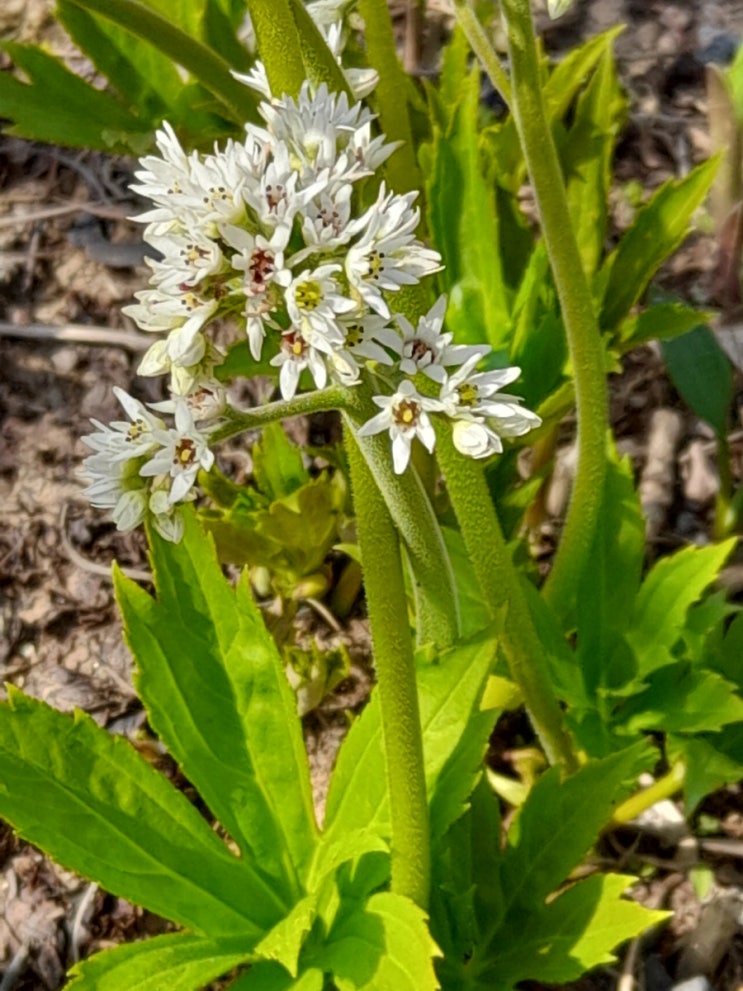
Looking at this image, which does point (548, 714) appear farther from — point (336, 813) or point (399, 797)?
point (399, 797)

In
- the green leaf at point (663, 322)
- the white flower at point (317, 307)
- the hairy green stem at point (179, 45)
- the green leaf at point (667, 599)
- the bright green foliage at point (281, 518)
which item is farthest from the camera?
the bright green foliage at point (281, 518)

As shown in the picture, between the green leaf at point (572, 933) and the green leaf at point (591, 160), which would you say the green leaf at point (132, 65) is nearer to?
the green leaf at point (591, 160)

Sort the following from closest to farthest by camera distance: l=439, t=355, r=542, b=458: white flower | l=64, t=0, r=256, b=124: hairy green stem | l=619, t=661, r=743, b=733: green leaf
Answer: l=439, t=355, r=542, b=458: white flower < l=64, t=0, r=256, b=124: hairy green stem < l=619, t=661, r=743, b=733: green leaf

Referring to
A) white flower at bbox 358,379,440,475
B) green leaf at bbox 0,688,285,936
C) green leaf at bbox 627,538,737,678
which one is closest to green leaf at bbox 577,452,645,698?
green leaf at bbox 627,538,737,678

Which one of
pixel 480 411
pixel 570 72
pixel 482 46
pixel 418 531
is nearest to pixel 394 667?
pixel 418 531

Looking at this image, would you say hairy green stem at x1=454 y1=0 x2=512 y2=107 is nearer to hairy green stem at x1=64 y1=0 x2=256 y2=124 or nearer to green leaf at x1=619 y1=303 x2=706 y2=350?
hairy green stem at x1=64 y1=0 x2=256 y2=124

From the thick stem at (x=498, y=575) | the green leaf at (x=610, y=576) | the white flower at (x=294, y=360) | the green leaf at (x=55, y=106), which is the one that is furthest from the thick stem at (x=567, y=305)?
the green leaf at (x=55, y=106)
